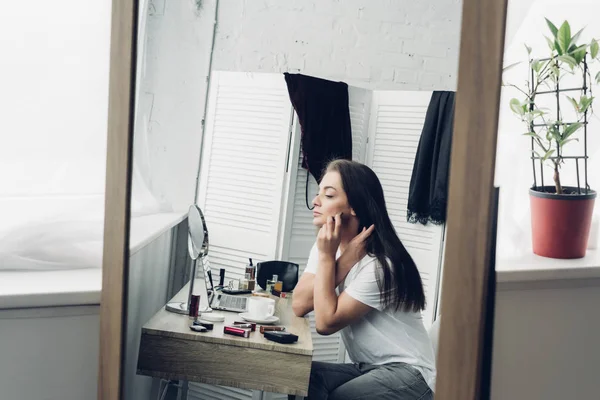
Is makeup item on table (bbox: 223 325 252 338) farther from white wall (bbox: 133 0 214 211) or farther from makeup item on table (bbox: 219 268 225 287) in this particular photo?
white wall (bbox: 133 0 214 211)

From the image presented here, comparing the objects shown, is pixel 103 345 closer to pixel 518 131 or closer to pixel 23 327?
pixel 23 327

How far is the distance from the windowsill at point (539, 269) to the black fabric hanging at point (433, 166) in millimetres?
257

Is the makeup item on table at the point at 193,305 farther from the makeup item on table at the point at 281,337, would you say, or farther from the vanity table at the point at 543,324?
the vanity table at the point at 543,324

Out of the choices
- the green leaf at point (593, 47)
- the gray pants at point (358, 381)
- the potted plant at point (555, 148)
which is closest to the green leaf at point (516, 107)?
the potted plant at point (555, 148)

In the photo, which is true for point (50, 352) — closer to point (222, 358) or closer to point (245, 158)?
point (222, 358)

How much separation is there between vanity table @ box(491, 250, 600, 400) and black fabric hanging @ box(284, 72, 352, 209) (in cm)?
45

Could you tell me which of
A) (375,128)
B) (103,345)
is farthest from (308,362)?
(375,128)

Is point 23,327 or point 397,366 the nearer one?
point 23,327

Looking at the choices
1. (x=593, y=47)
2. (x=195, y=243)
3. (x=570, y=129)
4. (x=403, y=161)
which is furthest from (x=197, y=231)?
(x=593, y=47)

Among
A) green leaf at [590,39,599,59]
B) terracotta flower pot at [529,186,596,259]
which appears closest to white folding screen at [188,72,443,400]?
terracotta flower pot at [529,186,596,259]

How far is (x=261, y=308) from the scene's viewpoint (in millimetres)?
1497

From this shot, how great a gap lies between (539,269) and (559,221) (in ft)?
0.38

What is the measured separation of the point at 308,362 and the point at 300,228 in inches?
12.0

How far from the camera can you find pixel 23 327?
4.16 feet
